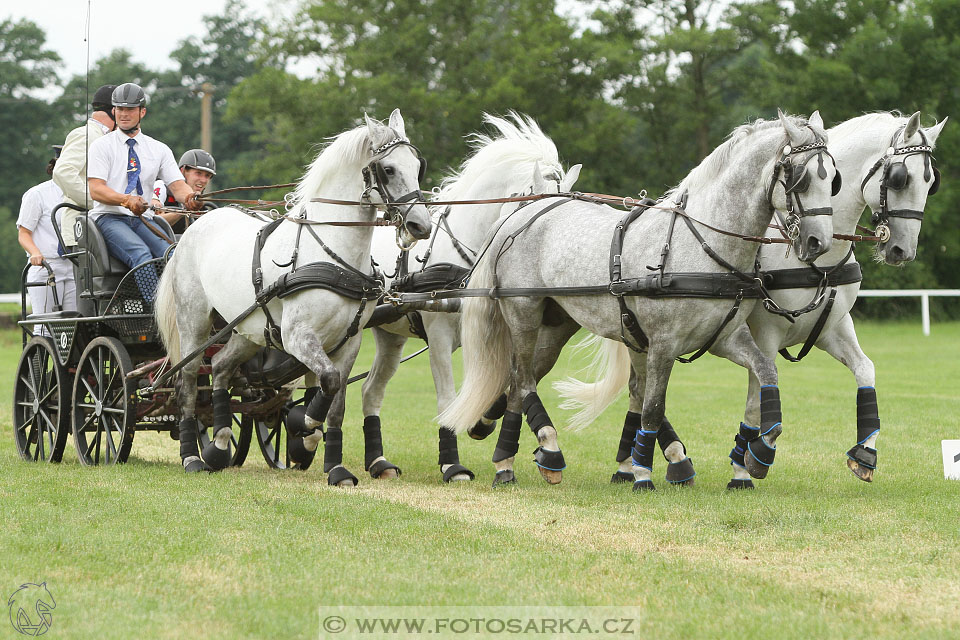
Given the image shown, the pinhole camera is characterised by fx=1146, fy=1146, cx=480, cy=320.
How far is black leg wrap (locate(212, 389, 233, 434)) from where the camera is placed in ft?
25.2

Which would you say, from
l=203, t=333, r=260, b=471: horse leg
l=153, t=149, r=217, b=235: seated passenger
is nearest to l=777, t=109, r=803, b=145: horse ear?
l=203, t=333, r=260, b=471: horse leg

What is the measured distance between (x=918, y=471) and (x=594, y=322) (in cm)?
257

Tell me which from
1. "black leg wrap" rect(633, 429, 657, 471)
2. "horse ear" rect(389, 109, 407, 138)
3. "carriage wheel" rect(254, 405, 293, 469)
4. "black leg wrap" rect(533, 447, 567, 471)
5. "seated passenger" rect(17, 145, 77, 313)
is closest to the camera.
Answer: "black leg wrap" rect(633, 429, 657, 471)

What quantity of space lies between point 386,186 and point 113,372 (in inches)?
104

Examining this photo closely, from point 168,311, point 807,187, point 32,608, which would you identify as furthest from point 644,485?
point 32,608

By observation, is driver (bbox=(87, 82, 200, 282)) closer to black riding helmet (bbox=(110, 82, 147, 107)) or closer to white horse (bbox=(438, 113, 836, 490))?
black riding helmet (bbox=(110, 82, 147, 107))

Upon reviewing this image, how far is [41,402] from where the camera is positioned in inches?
336

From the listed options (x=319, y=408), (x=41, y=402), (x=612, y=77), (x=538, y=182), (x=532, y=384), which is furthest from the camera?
(x=612, y=77)

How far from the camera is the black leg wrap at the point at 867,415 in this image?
6.70 metres

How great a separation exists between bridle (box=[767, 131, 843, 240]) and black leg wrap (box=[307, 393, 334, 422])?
302 centimetres

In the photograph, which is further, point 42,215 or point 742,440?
point 42,215

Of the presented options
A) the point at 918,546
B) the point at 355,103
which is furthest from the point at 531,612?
the point at 355,103

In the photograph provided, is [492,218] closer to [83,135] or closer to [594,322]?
[594,322]

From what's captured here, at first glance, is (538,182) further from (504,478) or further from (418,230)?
(504,478)
